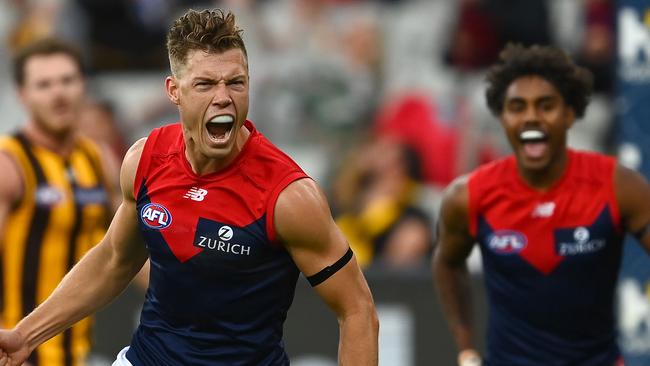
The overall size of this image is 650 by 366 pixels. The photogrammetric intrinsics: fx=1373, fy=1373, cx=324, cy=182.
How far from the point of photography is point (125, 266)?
5629 millimetres

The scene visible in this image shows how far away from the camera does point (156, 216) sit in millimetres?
5262

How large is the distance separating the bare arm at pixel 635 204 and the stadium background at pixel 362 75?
3400 mm

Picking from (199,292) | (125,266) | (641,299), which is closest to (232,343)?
(199,292)

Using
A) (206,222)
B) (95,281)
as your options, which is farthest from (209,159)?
(95,281)

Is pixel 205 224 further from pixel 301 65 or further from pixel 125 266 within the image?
pixel 301 65

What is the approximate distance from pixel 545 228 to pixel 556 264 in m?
0.19

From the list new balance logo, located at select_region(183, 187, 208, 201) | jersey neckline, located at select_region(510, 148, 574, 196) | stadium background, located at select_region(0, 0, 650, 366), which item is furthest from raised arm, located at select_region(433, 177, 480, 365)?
stadium background, located at select_region(0, 0, 650, 366)

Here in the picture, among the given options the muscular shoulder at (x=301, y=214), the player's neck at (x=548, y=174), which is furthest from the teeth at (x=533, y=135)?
the muscular shoulder at (x=301, y=214)

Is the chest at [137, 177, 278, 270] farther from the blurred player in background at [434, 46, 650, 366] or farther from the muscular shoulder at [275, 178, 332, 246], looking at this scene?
the blurred player in background at [434, 46, 650, 366]

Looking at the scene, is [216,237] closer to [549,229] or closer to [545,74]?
[549,229]

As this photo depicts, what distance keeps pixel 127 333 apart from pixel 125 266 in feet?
12.4

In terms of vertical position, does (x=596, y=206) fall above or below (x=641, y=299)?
above

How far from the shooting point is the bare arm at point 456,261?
22.2 ft

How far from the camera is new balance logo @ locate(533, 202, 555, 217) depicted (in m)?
6.62
